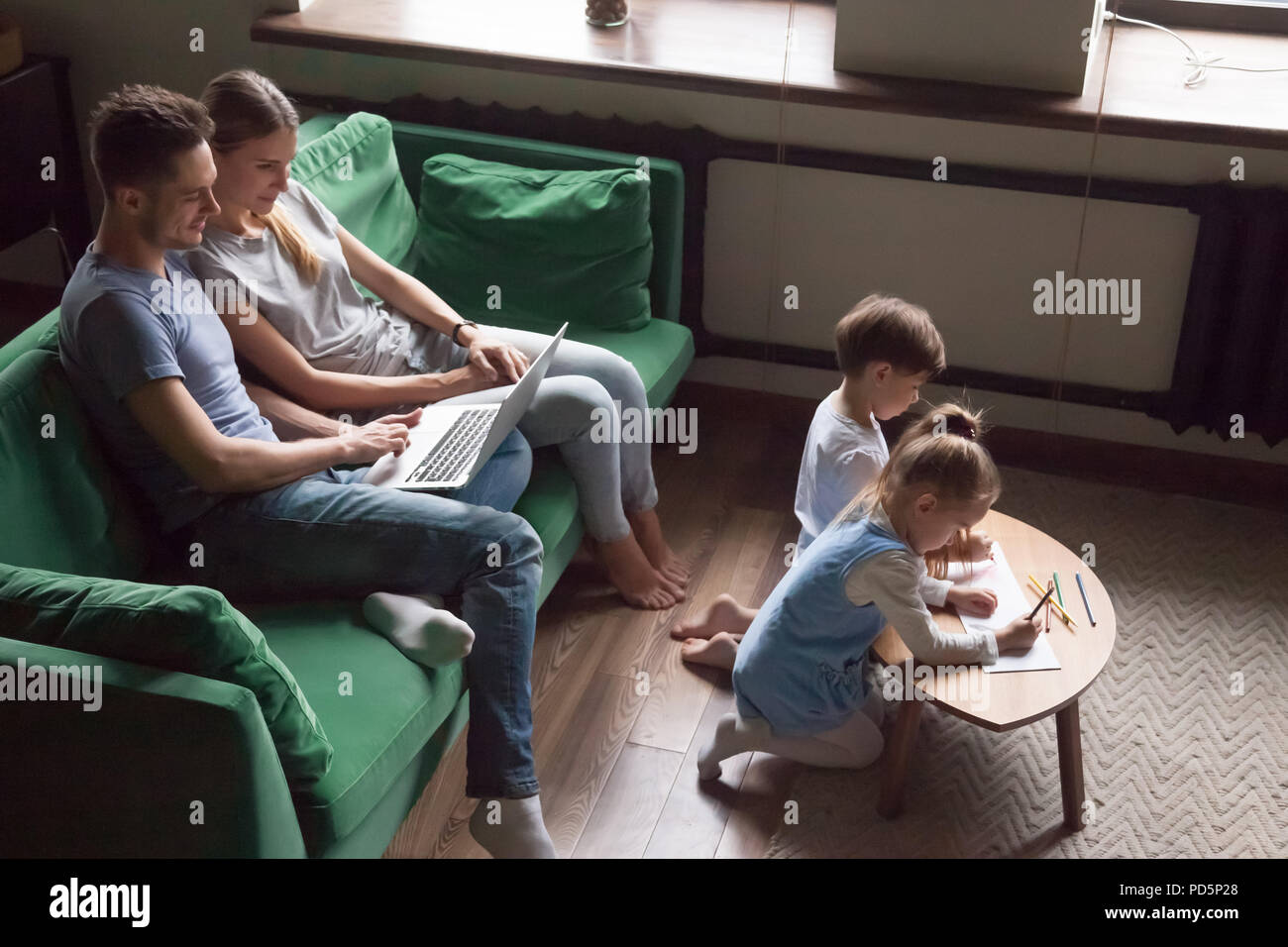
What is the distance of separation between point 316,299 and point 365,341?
0.43ft

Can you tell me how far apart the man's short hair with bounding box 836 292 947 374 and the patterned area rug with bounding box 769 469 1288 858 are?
0.68 meters

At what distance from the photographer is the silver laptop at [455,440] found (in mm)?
2164

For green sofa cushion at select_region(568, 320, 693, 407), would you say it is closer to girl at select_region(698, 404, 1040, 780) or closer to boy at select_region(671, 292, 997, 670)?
boy at select_region(671, 292, 997, 670)

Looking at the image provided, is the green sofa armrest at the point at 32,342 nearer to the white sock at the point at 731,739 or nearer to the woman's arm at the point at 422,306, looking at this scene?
the woman's arm at the point at 422,306

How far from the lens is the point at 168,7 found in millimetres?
3336

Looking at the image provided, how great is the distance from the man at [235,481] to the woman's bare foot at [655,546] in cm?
62

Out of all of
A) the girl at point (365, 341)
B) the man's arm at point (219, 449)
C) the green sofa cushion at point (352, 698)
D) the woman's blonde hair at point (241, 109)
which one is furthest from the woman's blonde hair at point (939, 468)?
the woman's blonde hair at point (241, 109)

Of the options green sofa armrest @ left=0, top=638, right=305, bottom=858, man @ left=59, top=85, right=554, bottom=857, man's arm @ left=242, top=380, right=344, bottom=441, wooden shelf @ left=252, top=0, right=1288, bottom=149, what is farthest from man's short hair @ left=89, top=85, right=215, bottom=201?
wooden shelf @ left=252, top=0, right=1288, bottom=149

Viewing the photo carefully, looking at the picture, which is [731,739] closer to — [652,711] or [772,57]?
[652,711]

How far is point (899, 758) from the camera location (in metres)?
2.17

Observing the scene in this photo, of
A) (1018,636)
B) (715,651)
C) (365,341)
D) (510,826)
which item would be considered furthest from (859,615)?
(365,341)

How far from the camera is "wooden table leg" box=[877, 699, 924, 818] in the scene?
2.13 m
